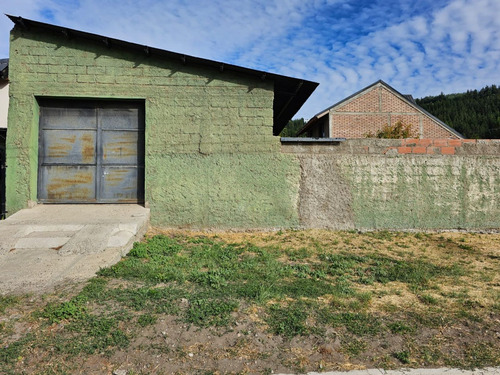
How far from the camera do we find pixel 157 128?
24.1 feet

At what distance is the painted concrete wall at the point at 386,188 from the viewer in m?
7.43

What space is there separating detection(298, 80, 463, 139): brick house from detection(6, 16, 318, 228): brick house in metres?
19.1

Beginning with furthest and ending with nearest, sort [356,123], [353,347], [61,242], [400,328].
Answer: [356,123] < [61,242] < [400,328] < [353,347]

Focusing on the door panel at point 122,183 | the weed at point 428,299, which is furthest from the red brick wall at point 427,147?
the door panel at point 122,183

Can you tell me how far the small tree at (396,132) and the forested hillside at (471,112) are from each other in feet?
70.1

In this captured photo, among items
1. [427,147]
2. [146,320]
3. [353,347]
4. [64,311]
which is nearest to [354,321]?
[353,347]

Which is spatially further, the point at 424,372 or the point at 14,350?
the point at 14,350

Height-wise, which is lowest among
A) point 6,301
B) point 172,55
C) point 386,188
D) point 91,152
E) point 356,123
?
point 6,301

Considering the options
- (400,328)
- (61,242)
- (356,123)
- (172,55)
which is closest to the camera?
(400,328)

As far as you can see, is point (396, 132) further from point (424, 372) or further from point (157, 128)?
point (424, 372)

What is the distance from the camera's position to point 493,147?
7.57 meters

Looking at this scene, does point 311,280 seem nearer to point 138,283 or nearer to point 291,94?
point 138,283

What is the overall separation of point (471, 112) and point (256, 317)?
2048 inches

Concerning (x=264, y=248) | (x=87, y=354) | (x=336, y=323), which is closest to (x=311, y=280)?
(x=336, y=323)
